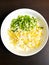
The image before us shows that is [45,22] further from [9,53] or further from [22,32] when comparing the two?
[9,53]

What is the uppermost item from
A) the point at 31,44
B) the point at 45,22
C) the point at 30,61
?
the point at 45,22

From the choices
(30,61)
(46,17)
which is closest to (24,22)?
(46,17)

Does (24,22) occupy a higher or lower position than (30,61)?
higher

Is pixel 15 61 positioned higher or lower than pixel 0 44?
lower

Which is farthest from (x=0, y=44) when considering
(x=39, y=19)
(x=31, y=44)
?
(x=39, y=19)
